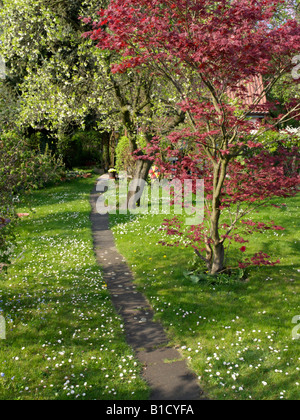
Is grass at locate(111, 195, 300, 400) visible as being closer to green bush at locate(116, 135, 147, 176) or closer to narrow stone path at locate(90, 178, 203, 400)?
narrow stone path at locate(90, 178, 203, 400)

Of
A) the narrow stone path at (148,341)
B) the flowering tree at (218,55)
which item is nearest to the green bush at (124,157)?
the narrow stone path at (148,341)

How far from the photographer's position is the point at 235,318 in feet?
Result: 21.4

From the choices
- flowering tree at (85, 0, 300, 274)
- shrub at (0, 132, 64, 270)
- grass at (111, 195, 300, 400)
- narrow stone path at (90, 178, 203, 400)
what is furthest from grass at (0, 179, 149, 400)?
flowering tree at (85, 0, 300, 274)

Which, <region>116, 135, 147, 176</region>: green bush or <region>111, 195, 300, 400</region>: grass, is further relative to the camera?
<region>116, 135, 147, 176</region>: green bush

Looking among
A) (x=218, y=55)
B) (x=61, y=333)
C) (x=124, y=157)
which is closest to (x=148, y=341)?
(x=61, y=333)

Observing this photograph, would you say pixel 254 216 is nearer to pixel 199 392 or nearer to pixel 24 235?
pixel 24 235

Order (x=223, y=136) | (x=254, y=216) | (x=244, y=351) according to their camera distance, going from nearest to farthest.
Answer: (x=244, y=351)
(x=223, y=136)
(x=254, y=216)

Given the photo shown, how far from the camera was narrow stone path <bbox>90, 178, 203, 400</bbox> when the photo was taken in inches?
191

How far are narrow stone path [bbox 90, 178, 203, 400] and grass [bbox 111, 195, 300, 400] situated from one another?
0.53ft

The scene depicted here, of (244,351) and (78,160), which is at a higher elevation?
(78,160)
